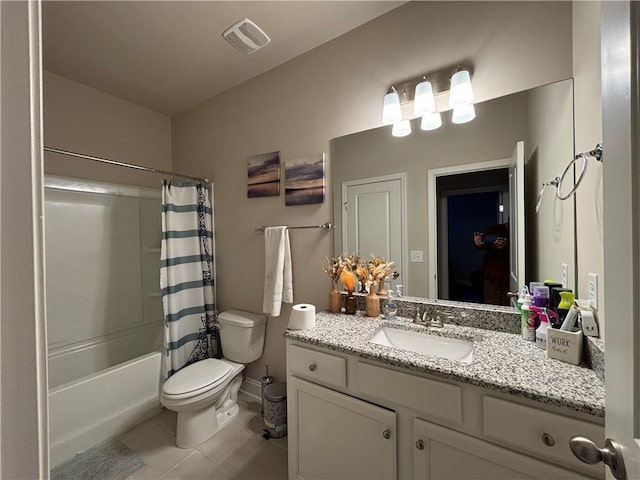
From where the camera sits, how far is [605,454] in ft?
1.61

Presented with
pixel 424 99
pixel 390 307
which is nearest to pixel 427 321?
pixel 390 307

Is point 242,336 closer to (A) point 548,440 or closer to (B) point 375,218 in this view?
(B) point 375,218

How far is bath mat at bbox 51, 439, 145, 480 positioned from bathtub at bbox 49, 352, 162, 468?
0.20 feet

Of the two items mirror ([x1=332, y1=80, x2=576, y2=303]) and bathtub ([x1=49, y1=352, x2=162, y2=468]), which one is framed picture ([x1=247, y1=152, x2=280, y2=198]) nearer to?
mirror ([x1=332, y1=80, x2=576, y2=303])

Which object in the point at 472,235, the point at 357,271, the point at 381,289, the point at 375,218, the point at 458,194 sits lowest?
the point at 381,289

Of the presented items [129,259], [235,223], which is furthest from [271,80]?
[129,259]

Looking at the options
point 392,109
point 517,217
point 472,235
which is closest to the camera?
point 517,217

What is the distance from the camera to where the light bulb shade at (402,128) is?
1.54 meters

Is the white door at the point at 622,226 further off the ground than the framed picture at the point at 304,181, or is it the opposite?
the framed picture at the point at 304,181

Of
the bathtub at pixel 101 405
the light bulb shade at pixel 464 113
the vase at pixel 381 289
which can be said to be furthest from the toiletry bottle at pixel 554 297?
the bathtub at pixel 101 405

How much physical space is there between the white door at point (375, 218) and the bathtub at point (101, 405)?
178cm

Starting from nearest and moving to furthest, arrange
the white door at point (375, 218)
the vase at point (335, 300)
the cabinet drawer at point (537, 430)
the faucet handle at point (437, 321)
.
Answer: the cabinet drawer at point (537, 430), the faucet handle at point (437, 321), the white door at point (375, 218), the vase at point (335, 300)

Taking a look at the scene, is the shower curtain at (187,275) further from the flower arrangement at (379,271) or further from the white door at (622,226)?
Answer: the white door at (622,226)

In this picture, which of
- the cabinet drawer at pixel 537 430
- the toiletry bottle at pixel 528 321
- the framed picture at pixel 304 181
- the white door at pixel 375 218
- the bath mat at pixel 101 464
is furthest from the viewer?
the framed picture at pixel 304 181
